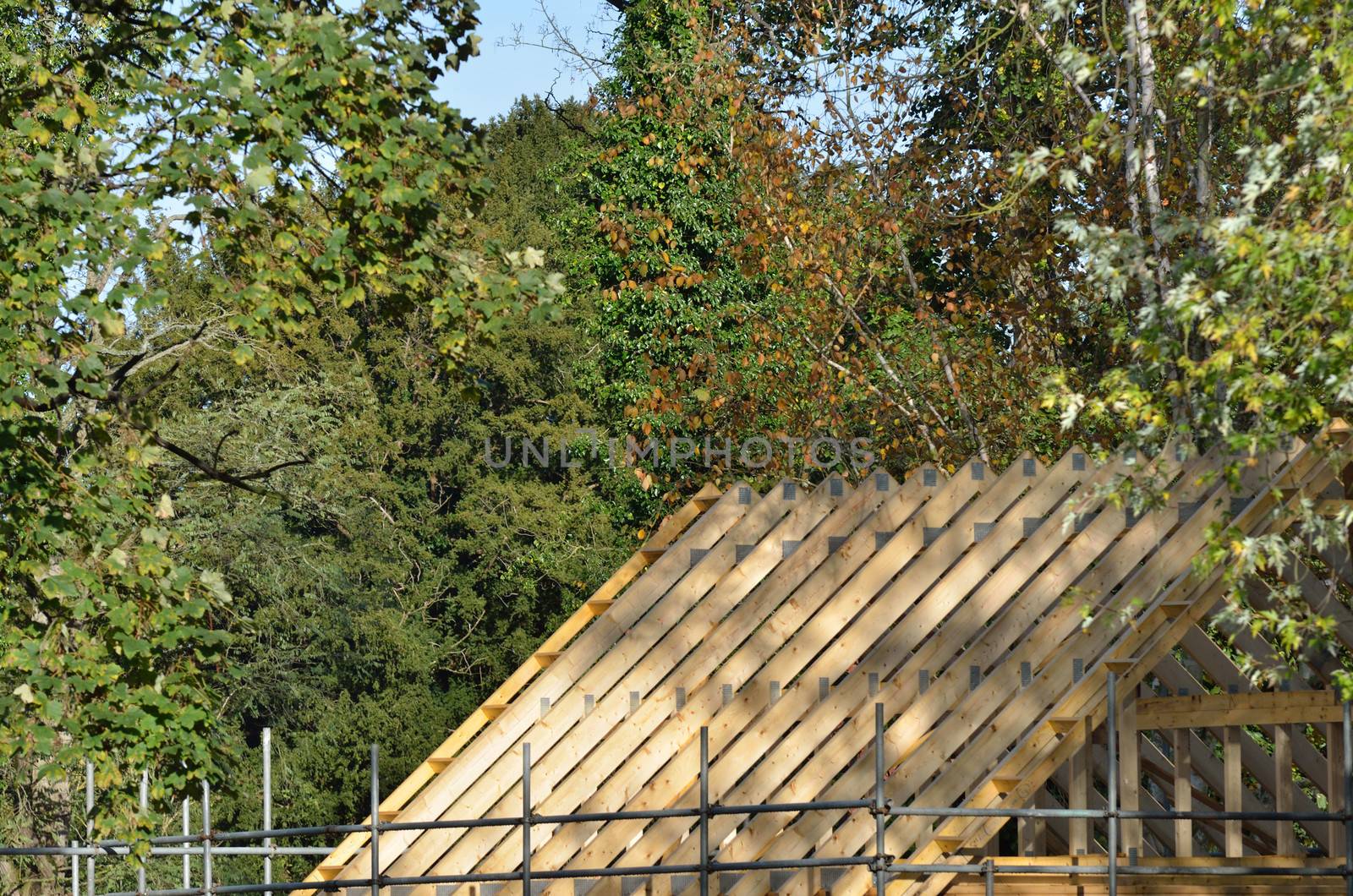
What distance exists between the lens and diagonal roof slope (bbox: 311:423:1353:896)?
311 inches

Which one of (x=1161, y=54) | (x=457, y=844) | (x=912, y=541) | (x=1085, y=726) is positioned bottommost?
(x=457, y=844)

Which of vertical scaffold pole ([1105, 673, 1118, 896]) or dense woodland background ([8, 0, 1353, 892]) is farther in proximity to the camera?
vertical scaffold pole ([1105, 673, 1118, 896])

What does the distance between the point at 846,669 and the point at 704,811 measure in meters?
1.04

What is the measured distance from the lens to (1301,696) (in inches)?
322

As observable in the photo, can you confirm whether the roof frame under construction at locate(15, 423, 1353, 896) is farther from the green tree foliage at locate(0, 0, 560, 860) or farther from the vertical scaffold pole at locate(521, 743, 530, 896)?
the green tree foliage at locate(0, 0, 560, 860)

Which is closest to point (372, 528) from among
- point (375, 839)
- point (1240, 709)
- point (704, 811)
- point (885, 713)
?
point (375, 839)

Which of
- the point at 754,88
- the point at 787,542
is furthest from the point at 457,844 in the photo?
the point at 754,88

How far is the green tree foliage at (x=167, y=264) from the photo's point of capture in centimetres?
611

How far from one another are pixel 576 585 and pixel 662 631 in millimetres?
15851

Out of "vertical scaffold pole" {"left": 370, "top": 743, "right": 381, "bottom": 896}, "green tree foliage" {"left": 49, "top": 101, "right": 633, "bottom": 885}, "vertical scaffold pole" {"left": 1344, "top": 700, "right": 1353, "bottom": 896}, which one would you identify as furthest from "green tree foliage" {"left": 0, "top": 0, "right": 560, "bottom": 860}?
"green tree foliage" {"left": 49, "top": 101, "right": 633, "bottom": 885}

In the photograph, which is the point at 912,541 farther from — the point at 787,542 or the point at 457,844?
the point at 457,844

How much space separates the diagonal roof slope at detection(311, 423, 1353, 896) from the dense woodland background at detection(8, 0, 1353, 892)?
29.8 inches

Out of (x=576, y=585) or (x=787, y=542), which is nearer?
(x=787, y=542)

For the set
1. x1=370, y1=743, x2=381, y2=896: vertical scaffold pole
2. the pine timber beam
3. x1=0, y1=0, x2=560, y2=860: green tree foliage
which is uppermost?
x1=0, y1=0, x2=560, y2=860: green tree foliage
